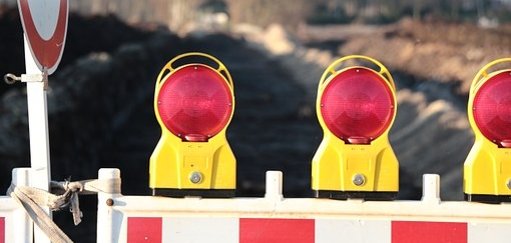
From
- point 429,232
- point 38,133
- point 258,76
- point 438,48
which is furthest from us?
point 258,76

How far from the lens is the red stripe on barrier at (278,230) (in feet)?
9.21

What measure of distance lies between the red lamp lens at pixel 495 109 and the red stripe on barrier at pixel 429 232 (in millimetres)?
222

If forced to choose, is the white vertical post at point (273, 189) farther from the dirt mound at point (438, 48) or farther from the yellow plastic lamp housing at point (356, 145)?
the dirt mound at point (438, 48)

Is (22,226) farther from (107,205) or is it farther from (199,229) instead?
(199,229)

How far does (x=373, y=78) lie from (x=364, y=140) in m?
0.14

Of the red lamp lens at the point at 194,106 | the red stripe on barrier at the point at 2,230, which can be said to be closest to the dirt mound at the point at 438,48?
the red lamp lens at the point at 194,106

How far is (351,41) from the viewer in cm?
6656

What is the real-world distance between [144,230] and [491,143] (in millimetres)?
782

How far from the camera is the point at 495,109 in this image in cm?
286

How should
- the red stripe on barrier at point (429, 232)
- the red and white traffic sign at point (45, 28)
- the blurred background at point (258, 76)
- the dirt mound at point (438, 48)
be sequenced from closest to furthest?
the red stripe on barrier at point (429, 232)
the red and white traffic sign at point (45, 28)
the blurred background at point (258, 76)
the dirt mound at point (438, 48)

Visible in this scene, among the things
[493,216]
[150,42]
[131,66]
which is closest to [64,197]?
[493,216]

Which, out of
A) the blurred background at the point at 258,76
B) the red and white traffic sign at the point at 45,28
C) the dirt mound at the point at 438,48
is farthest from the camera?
the dirt mound at the point at 438,48

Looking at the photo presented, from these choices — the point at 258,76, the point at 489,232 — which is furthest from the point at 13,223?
the point at 258,76

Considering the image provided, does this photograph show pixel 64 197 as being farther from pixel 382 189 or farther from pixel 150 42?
pixel 150 42
